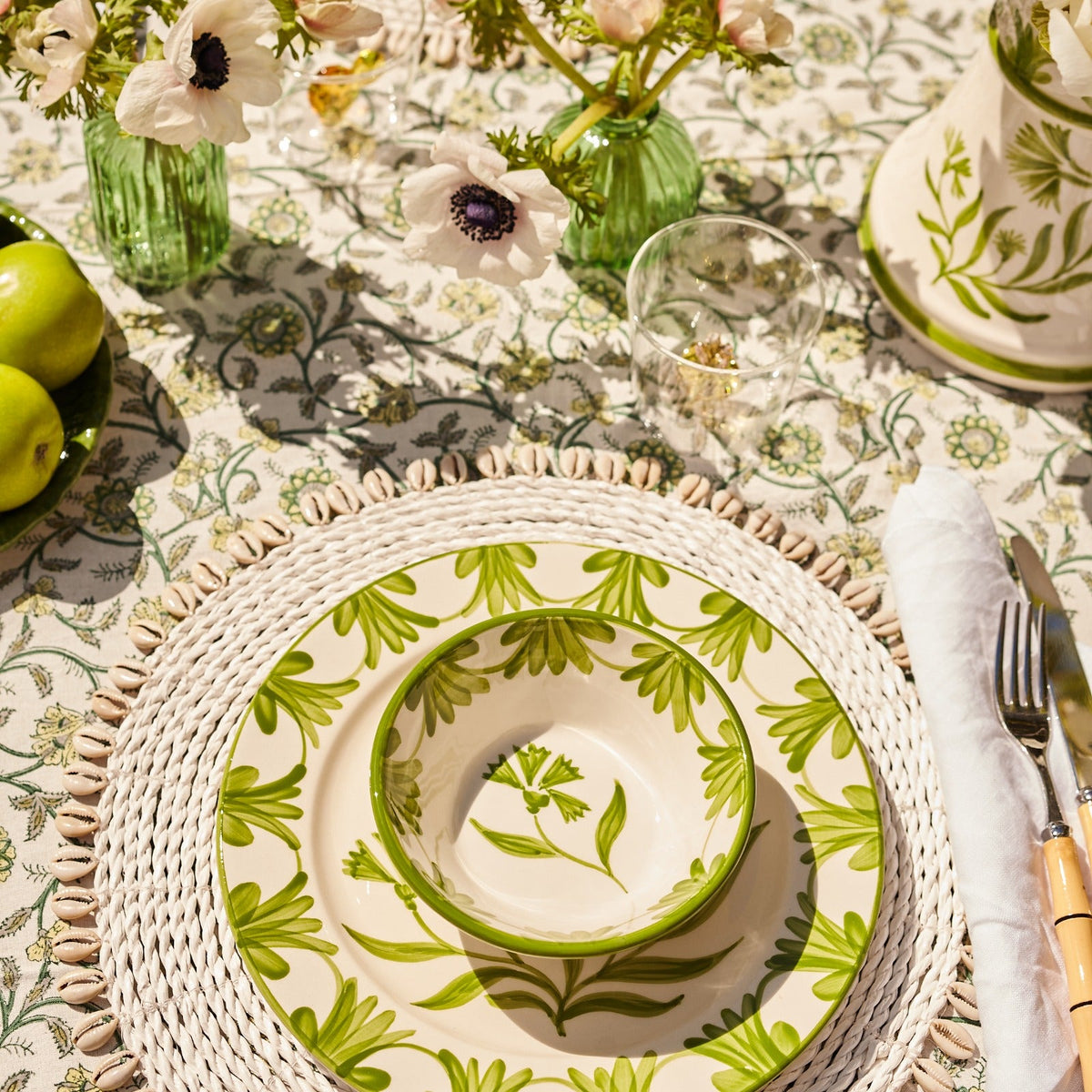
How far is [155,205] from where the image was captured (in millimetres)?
923

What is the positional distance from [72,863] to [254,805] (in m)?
0.14

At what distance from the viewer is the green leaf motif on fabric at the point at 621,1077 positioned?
60 centimetres

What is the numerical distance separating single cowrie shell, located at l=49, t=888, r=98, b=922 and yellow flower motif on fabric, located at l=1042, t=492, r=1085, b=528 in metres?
0.75

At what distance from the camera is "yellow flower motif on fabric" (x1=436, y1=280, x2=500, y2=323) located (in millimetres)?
989

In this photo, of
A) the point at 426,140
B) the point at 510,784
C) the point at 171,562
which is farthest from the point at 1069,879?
the point at 426,140

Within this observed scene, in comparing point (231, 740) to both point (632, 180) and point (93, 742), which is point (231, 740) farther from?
point (632, 180)

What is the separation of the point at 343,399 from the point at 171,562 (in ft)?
0.64

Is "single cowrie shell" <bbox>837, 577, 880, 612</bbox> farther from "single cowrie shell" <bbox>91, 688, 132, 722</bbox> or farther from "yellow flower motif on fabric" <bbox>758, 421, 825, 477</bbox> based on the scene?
"single cowrie shell" <bbox>91, 688, 132, 722</bbox>

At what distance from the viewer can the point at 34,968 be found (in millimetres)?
690

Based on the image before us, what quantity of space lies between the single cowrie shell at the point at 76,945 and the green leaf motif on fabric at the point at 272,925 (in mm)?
107

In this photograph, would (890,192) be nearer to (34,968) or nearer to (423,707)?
(423,707)

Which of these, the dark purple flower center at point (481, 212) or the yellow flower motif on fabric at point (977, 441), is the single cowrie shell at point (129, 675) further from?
the yellow flower motif on fabric at point (977, 441)

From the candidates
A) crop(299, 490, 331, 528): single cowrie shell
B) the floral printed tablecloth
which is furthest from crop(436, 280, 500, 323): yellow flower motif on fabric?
crop(299, 490, 331, 528): single cowrie shell

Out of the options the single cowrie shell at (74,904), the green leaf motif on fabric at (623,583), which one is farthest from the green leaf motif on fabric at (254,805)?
the green leaf motif on fabric at (623,583)
